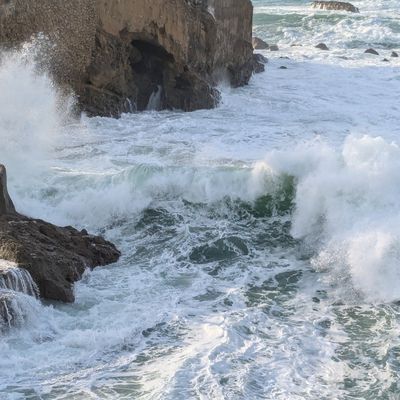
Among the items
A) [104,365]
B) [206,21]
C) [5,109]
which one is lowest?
[104,365]

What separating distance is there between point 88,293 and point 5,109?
5.78 meters

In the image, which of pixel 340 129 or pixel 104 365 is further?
pixel 340 129

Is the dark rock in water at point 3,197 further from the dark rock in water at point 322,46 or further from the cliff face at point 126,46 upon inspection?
the dark rock in water at point 322,46

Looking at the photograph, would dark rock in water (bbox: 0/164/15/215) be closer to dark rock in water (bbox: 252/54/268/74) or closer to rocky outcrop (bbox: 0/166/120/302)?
rocky outcrop (bbox: 0/166/120/302)

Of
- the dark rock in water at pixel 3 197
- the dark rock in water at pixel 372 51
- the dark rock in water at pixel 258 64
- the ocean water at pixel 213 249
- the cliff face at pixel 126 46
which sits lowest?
the ocean water at pixel 213 249

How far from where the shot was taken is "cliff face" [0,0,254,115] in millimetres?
13570

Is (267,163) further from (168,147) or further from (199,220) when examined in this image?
(168,147)

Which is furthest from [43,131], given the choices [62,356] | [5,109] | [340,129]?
[62,356]

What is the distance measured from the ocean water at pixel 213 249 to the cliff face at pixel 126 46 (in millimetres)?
563

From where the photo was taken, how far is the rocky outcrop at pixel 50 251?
277 inches

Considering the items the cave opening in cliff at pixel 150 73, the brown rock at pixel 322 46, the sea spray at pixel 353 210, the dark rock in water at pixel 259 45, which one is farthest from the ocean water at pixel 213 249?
the dark rock in water at pixel 259 45

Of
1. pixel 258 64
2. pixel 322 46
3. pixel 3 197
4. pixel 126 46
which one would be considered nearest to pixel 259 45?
pixel 322 46

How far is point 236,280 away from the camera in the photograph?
7953mm

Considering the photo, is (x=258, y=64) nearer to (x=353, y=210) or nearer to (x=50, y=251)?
(x=353, y=210)
